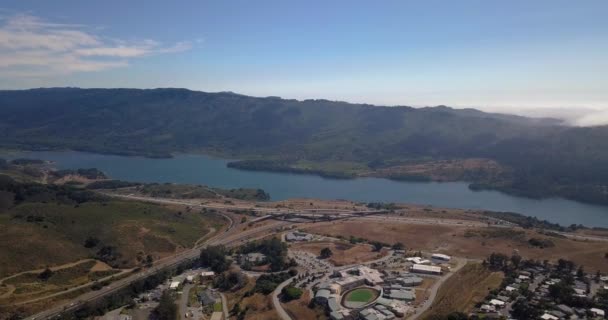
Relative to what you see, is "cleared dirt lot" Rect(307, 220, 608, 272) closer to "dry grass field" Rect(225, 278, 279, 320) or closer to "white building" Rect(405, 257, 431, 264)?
"white building" Rect(405, 257, 431, 264)

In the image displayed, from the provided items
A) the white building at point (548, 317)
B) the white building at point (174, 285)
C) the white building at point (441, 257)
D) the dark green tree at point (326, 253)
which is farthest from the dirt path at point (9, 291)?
the white building at point (548, 317)

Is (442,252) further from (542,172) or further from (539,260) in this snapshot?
(542,172)

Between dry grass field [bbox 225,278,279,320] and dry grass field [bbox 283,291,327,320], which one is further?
dry grass field [bbox 225,278,279,320]

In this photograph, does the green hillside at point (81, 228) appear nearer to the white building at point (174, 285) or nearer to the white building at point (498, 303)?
the white building at point (174, 285)

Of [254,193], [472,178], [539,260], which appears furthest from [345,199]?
[539,260]

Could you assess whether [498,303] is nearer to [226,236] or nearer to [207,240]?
[226,236]

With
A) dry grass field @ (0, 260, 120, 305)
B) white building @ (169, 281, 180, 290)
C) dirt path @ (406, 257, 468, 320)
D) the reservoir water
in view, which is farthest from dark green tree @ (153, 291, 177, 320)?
the reservoir water
